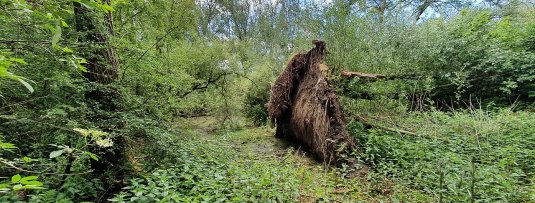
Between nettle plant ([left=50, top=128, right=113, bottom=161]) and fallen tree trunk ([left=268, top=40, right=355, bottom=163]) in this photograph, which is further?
fallen tree trunk ([left=268, top=40, right=355, bottom=163])

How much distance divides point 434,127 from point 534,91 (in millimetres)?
4433

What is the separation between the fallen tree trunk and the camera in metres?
4.81

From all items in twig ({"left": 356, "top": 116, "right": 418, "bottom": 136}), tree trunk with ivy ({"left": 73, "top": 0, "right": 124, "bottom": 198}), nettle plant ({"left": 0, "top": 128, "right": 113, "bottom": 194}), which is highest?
tree trunk with ivy ({"left": 73, "top": 0, "right": 124, "bottom": 198})

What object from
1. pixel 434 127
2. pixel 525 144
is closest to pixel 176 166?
pixel 434 127

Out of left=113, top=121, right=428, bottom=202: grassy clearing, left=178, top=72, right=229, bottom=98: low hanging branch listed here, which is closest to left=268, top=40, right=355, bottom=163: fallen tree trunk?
Answer: left=113, top=121, right=428, bottom=202: grassy clearing

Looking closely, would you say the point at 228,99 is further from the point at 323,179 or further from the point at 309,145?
the point at 323,179

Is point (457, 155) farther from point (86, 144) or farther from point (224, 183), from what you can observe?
point (86, 144)

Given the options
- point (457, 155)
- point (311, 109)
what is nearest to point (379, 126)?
point (311, 109)

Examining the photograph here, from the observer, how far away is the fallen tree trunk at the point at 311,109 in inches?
189

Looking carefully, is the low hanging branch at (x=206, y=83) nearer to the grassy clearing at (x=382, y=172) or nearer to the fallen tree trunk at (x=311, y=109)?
the fallen tree trunk at (x=311, y=109)

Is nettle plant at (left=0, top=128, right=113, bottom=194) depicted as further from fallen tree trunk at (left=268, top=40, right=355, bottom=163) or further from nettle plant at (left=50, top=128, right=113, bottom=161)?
fallen tree trunk at (left=268, top=40, right=355, bottom=163)

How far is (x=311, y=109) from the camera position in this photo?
5.48m

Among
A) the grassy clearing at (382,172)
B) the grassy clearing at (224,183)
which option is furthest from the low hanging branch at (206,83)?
the grassy clearing at (224,183)

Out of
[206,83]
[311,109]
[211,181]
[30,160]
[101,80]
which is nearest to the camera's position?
[30,160]
